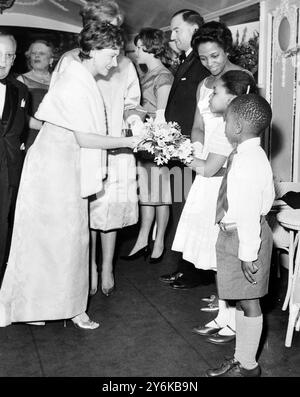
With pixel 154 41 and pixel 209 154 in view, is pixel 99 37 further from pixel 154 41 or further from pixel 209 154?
pixel 154 41

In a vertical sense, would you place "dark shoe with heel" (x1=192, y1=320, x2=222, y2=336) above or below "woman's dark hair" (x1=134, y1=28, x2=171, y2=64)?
below

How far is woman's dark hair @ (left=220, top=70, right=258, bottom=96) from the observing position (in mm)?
2801

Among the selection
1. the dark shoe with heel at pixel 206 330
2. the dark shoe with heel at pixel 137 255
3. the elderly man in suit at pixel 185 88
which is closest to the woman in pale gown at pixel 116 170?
the elderly man in suit at pixel 185 88

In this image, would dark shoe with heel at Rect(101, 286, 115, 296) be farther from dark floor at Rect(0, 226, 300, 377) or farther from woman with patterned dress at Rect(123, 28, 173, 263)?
woman with patterned dress at Rect(123, 28, 173, 263)

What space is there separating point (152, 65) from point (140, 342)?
7.73 ft

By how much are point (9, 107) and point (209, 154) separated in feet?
4.78

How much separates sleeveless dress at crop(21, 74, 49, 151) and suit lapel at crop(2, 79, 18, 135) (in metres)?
1.27

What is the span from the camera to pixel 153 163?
465 centimetres

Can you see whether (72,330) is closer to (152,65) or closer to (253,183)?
(253,183)

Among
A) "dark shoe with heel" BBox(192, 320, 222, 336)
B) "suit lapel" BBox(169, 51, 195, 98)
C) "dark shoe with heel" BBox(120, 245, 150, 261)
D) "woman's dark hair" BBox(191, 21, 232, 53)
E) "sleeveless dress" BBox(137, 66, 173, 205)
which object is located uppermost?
"woman's dark hair" BBox(191, 21, 232, 53)

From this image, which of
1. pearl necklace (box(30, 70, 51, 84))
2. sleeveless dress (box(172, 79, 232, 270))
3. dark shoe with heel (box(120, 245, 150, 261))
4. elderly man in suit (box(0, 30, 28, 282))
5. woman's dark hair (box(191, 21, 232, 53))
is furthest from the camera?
pearl necklace (box(30, 70, 51, 84))

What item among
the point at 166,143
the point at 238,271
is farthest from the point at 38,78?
the point at 238,271

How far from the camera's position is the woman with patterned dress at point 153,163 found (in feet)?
14.2

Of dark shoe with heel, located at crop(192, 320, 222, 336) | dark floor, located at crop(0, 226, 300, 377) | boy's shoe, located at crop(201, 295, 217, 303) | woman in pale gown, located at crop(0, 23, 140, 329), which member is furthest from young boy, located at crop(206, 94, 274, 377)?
boy's shoe, located at crop(201, 295, 217, 303)
